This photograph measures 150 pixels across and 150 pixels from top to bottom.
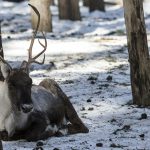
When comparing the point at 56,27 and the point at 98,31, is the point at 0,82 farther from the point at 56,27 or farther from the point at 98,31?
the point at 56,27

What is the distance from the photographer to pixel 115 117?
27.7 ft

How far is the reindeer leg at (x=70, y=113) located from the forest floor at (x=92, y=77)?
16 cm

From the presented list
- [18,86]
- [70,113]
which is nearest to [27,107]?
[18,86]

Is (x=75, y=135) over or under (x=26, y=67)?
under

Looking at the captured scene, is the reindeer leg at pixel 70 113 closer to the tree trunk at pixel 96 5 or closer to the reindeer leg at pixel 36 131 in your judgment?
the reindeer leg at pixel 36 131

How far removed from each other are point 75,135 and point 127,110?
1477 millimetres

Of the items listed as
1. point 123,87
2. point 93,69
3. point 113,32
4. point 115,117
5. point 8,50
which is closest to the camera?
point 115,117

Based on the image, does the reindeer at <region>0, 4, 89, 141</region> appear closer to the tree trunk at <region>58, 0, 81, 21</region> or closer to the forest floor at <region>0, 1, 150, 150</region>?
the forest floor at <region>0, 1, 150, 150</region>

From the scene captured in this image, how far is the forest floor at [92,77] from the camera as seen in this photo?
23.4ft

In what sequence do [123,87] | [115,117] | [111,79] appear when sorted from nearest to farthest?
[115,117], [123,87], [111,79]

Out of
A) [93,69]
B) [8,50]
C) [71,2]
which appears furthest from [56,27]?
[93,69]

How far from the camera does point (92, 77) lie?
11508 millimetres

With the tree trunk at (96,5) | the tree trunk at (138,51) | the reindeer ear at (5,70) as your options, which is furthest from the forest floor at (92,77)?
the tree trunk at (96,5)

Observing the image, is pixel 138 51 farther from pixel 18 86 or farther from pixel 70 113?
pixel 18 86
